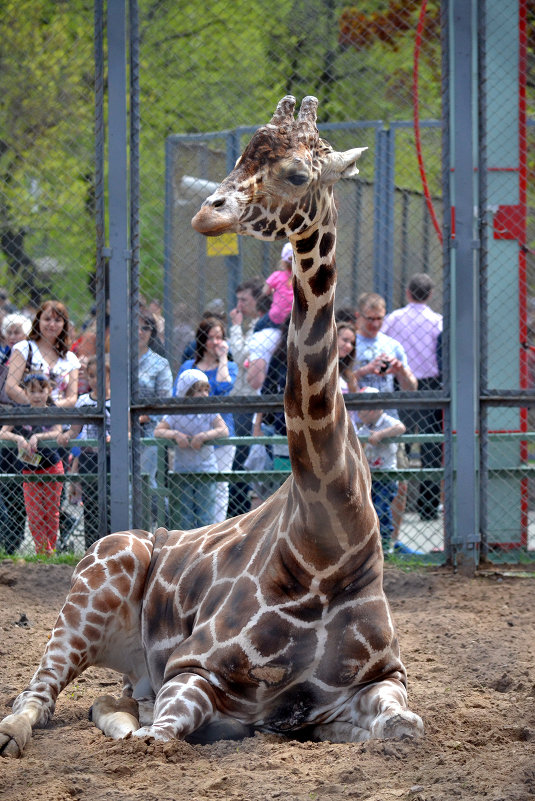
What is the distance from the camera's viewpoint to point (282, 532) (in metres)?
4.04

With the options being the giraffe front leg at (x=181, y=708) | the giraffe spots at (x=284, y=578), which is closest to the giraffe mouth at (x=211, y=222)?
the giraffe spots at (x=284, y=578)

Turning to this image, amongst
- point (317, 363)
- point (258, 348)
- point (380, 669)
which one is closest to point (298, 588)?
point (380, 669)

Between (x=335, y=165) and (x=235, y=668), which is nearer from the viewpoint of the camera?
(x=335, y=165)

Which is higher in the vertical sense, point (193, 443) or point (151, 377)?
point (151, 377)

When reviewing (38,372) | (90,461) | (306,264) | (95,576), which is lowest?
(95,576)

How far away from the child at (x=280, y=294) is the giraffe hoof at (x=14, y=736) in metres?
4.28

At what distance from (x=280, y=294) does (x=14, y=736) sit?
15.2 ft

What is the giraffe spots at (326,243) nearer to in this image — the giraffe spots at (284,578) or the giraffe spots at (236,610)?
the giraffe spots at (284,578)

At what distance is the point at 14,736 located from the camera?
3758 millimetres

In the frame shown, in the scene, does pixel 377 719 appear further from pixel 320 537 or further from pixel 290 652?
pixel 320 537

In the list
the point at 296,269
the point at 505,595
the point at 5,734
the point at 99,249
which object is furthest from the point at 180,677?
the point at 99,249

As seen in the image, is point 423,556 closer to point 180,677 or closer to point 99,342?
point 99,342

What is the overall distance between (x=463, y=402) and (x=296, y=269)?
11.4ft

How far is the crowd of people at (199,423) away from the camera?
286 inches
